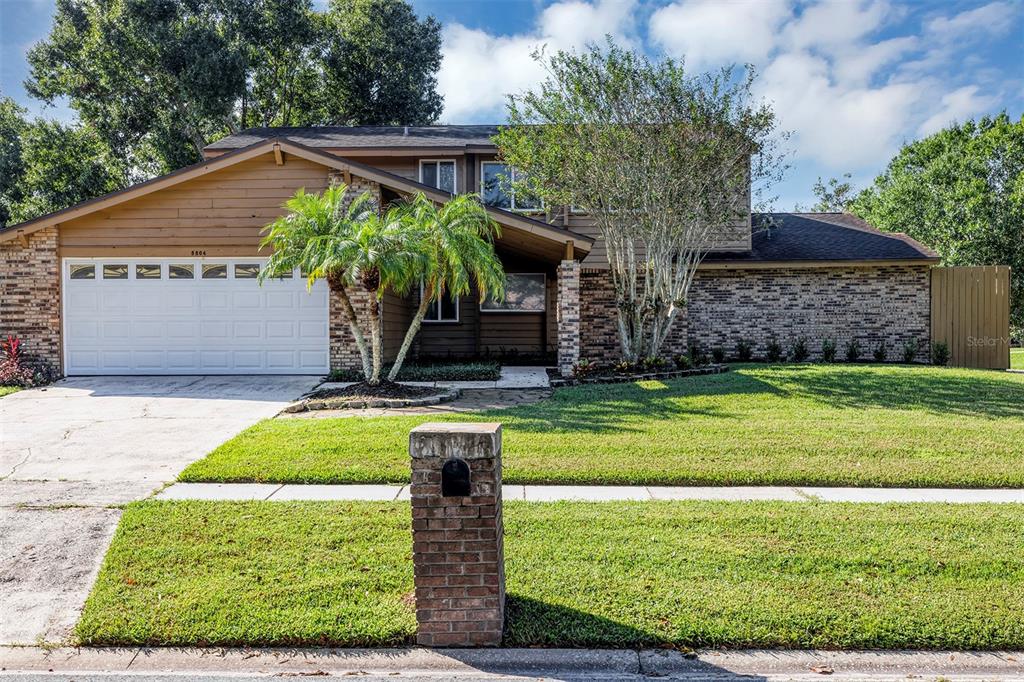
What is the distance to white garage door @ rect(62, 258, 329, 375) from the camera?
12.8 m

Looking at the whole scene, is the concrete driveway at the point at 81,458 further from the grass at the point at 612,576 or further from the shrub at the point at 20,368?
the shrub at the point at 20,368

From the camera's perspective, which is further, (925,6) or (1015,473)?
(925,6)

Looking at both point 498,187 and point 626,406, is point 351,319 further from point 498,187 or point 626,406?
point 498,187

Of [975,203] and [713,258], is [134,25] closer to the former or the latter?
[713,258]

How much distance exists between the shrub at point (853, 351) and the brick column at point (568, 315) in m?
7.78

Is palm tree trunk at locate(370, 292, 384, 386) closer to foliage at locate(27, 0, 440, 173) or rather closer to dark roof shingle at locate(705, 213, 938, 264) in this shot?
dark roof shingle at locate(705, 213, 938, 264)

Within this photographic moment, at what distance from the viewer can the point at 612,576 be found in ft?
13.0

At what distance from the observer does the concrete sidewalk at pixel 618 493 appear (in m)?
5.48

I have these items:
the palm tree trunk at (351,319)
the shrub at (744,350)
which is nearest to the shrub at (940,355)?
the shrub at (744,350)

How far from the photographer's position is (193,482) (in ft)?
19.7

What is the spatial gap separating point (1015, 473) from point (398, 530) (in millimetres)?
5811

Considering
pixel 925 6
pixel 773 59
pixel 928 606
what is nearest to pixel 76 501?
pixel 928 606

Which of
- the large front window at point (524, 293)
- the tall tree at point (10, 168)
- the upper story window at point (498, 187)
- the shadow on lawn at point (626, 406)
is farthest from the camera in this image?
the tall tree at point (10, 168)

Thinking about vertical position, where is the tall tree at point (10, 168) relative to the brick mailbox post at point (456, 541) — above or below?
above
